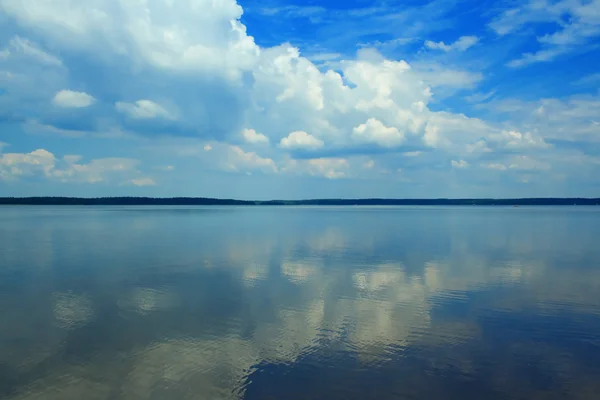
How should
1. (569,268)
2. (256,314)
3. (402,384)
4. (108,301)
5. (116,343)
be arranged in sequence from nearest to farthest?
(402,384), (116,343), (256,314), (108,301), (569,268)

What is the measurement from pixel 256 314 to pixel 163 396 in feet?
18.9

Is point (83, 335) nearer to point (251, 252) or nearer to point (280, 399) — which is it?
point (280, 399)

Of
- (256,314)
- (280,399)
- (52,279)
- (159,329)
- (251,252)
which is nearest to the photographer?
(280,399)

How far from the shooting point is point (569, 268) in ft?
75.8

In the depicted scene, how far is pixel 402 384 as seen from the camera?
28.3 feet

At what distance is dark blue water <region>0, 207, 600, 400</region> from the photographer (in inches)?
341

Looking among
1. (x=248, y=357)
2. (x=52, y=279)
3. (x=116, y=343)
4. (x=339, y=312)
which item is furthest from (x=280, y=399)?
(x=52, y=279)

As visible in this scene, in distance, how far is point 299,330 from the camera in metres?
12.2

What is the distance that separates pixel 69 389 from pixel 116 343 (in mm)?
2521

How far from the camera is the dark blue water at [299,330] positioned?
341 inches

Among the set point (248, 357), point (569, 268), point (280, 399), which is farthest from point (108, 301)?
point (569, 268)

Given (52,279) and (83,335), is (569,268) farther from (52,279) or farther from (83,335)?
(52,279)

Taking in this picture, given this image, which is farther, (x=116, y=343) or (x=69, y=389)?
(x=116, y=343)

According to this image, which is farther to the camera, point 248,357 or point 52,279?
point 52,279
